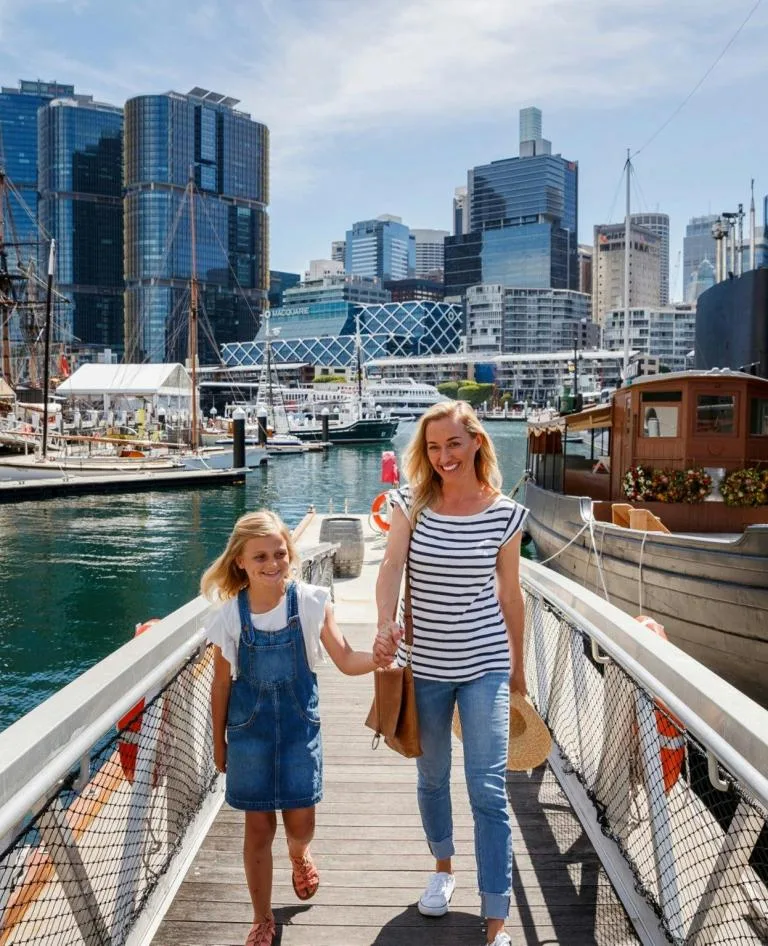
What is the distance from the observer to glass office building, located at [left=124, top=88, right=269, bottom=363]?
15850cm

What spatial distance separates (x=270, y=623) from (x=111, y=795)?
3.92 feet

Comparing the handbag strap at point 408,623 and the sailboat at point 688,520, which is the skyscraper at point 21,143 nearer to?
the sailboat at point 688,520

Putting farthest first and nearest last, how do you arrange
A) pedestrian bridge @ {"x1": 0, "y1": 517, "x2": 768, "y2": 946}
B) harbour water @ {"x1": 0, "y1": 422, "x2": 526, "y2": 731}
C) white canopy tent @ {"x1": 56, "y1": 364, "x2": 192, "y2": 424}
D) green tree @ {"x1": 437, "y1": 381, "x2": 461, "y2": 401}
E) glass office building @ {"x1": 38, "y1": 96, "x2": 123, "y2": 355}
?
glass office building @ {"x1": 38, "y1": 96, "x2": 123, "y2": 355}, green tree @ {"x1": 437, "y1": 381, "x2": 461, "y2": 401}, white canopy tent @ {"x1": 56, "y1": 364, "x2": 192, "y2": 424}, harbour water @ {"x1": 0, "y1": 422, "x2": 526, "y2": 731}, pedestrian bridge @ {"x1": 0, "y1": 517, "x2": 768, "y2": 946}

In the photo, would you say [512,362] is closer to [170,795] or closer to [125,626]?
[125,626]

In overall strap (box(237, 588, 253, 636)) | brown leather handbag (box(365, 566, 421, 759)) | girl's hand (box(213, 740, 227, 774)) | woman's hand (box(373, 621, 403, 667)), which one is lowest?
girl's hand (box(213, 740, 227, 774))

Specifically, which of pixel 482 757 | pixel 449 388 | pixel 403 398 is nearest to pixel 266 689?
pixel 482 757

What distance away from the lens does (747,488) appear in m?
12.3

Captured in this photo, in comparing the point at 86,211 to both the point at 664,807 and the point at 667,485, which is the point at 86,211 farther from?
the point at 664,807

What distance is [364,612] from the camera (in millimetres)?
9977

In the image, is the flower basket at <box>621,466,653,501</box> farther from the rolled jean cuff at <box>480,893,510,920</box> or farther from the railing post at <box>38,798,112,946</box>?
the railing post at <box>38,798,112,946</box>

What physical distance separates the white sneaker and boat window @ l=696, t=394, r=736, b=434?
1070 cm

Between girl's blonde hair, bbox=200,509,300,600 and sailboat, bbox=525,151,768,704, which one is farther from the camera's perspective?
sailboat, bbox=525,151,768,704

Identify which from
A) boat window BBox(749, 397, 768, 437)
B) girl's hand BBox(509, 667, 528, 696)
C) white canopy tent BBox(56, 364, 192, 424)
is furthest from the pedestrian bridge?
white canopy tent BBox(56, 364, 192, 424)

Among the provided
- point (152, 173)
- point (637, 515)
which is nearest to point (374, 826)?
point (637, 515)
